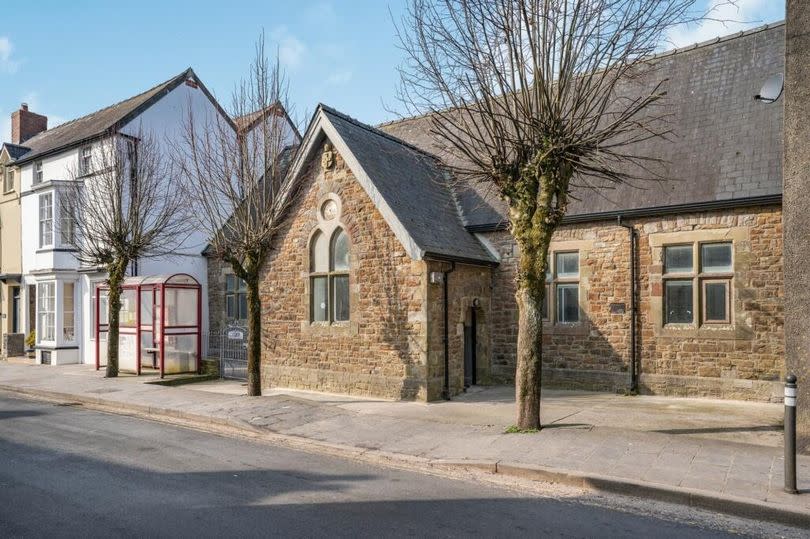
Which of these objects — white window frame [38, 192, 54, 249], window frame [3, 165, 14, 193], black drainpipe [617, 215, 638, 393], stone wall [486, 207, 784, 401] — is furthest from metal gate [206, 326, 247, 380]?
window frame [3, 165, 14, 193]

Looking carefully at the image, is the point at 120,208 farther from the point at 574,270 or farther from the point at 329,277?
the point at 574,270

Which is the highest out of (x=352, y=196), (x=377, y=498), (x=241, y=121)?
(x=241, y=121)

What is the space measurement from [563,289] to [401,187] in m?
4.80

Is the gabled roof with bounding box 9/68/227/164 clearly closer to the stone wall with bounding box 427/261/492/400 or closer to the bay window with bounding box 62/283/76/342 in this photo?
the bay window with bounding box 62/283/76/342

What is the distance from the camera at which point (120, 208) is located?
17125 millimetres

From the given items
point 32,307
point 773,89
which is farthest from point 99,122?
point 773,89

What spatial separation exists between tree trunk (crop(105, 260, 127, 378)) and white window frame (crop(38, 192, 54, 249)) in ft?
21.7

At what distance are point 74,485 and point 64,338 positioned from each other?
670 inches

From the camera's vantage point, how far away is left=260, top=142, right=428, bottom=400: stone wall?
1307cm

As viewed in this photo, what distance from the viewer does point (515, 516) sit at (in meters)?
6.23

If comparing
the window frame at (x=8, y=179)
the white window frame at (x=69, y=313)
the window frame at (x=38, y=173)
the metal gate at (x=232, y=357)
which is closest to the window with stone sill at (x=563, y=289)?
the metal gate at (x=232, y=357)

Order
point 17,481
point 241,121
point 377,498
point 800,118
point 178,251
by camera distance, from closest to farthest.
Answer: point 377,498, point 17,481, point 800,118, point 241,121, point 178,251

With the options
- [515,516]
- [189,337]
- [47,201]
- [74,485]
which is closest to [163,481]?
[74,485]

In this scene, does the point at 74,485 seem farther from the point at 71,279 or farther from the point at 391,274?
the point at 71,279
